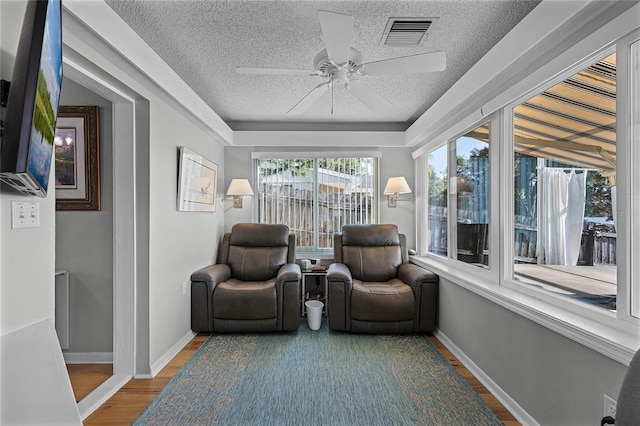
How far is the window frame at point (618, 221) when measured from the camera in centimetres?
142

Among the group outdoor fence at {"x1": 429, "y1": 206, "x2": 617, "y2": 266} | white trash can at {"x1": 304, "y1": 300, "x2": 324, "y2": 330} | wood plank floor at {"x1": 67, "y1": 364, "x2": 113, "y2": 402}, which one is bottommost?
wood plank floor at {"x1": 67, "y1": 364, "x2": 113, "y2": 402}

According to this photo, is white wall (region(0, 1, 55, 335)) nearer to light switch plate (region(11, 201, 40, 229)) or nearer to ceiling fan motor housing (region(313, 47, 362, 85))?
light switch plate (region(11, 201, 40, 229))

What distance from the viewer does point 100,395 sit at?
2.21 meters

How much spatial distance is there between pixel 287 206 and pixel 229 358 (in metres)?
2.30

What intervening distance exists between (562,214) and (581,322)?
0.62m

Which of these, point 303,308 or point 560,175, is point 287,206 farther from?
point 560,175

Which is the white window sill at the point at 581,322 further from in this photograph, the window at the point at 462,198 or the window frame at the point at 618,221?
the window at the point at 462,198

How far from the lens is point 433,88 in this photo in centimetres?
318

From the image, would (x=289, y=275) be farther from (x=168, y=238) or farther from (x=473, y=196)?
(x=473, y=196)

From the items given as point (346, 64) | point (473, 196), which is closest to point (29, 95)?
point (346, 64)

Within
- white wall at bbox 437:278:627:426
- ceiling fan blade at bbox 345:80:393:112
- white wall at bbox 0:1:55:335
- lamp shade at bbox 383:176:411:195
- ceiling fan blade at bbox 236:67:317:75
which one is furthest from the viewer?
lamp shade at bbox 383:176:411:195

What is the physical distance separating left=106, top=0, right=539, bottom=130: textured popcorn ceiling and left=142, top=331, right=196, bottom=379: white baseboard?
2.37m

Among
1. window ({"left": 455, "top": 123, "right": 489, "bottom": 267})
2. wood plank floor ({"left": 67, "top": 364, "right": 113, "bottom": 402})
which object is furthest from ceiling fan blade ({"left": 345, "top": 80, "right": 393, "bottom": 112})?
wood plank floor ({"left": 67, "top": 364, "right": 113, "bottom": 402})

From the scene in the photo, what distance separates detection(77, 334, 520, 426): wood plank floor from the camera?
200cm
